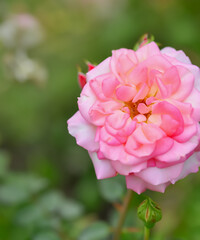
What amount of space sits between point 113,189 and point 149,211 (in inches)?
14.3

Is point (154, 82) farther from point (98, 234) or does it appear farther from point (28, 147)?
point (28, 147)

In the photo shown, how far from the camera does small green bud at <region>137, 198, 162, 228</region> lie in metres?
0.66

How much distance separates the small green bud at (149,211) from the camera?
662 mm

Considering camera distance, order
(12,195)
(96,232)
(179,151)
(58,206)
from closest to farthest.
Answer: (179,151)
(96,232)
(12,195)
(58,206)

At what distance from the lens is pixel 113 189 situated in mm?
1024

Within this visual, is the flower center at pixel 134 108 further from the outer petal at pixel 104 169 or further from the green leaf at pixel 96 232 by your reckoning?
the green leaf at pixel 96 232

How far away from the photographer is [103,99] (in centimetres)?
67

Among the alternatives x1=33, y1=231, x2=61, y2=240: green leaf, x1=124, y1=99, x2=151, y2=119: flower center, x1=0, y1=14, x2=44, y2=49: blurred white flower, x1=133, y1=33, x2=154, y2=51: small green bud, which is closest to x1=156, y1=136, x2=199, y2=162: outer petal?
x1=124, y1=99, x2=151, y2=119: flower center

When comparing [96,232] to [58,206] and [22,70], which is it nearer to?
[58,206]


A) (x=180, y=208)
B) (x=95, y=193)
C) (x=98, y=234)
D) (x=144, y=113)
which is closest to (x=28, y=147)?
(x=95, y=193)

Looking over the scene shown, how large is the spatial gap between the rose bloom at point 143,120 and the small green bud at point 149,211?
0.03 metres

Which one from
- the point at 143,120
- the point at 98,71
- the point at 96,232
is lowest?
the point at 96,232

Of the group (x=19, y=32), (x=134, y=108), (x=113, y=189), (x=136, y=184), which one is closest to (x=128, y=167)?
(x=136, y=184)

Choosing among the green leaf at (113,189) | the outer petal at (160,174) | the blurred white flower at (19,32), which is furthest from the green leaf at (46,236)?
the blurred white flower at (19,32)
